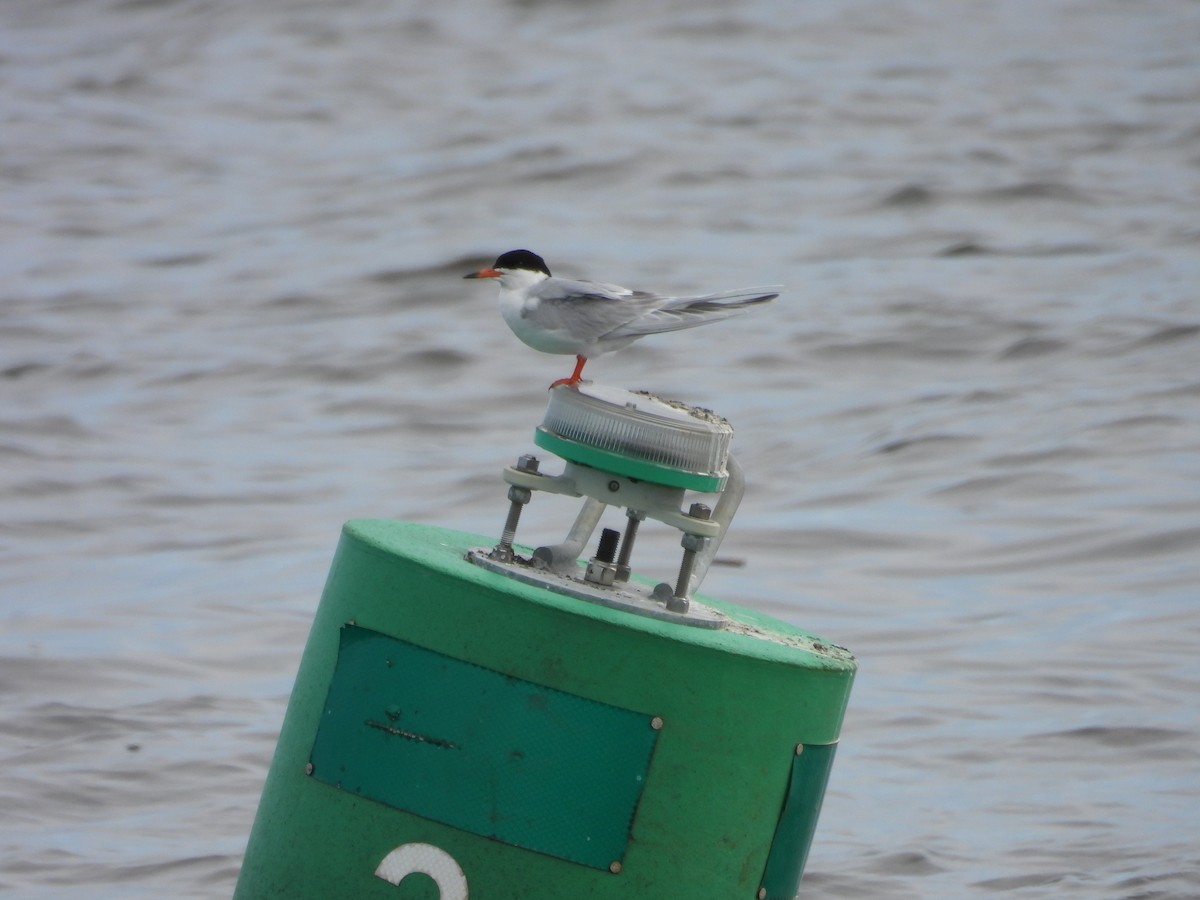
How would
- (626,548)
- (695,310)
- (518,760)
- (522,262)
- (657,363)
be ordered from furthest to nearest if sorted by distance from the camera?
1. (657,363)
2. (522,262)
3. (695,310)
4. (626,548)
5. (518,760)

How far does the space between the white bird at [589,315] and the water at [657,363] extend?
6.84 feet

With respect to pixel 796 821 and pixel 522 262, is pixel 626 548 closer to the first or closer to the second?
pixel 796 821

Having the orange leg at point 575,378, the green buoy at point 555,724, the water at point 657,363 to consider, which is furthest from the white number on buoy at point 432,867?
the water at point 657,363

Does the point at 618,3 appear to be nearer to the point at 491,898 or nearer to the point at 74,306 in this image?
the point at 74,306

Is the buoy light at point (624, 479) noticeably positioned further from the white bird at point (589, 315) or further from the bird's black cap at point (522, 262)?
the bird's black cap at point (522, 262)

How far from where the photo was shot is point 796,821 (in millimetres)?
3078

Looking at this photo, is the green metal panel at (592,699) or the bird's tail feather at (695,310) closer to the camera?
the green metal panel at (592,699)

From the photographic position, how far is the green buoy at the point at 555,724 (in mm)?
2857

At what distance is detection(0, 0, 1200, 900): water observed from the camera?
5.64m

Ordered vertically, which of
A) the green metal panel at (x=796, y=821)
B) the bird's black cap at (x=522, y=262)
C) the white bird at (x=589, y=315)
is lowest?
the green metal panel at (x=796, y=821)

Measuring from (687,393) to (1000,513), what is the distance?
8.15 ft

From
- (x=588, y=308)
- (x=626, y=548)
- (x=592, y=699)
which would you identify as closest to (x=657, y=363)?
(x=588, y=308)

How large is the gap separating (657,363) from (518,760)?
26.7 ft

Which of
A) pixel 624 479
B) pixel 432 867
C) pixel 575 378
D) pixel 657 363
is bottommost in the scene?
pixel 432 867
